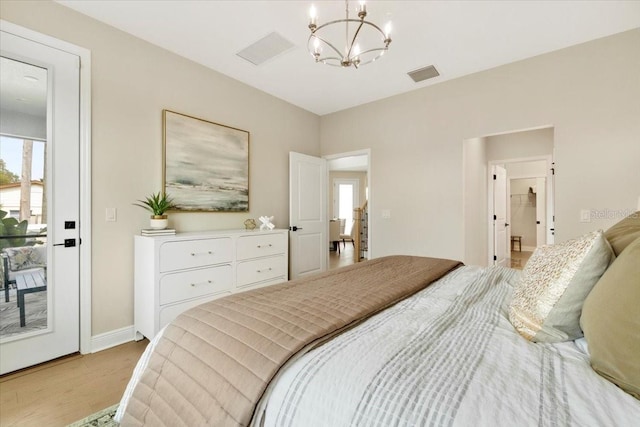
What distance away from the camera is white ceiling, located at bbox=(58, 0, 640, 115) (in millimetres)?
2203

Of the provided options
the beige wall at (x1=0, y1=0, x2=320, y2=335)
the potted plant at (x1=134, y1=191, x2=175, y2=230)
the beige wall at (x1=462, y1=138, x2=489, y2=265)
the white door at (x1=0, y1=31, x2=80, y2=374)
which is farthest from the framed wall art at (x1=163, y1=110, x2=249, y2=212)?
the beige wall at (x1=462, y1=138, x2=489, y2=265)

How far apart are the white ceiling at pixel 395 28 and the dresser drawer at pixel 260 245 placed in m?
1.91

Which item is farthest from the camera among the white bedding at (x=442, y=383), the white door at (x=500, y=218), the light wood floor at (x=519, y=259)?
the light wood floor at (x=519, y=259)

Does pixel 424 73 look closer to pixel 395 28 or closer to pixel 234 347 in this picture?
pixel 395 28

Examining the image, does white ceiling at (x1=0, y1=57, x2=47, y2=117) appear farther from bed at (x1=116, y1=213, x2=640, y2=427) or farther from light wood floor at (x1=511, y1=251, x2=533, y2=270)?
light wood floor at (x1=511, y1=251, x2=533, y2=270)

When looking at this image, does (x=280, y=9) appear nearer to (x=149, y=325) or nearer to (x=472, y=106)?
(x=472, y=106)

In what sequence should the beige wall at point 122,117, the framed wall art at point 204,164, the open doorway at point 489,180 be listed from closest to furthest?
the beige wall at point 122,117 < the framed wall art at point 204,164 < the open doorway at point 489,180

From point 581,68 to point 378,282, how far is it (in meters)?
3.07

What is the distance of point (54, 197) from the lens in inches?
84.5

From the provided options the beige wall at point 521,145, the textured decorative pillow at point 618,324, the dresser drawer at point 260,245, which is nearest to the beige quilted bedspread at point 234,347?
the textured decorative pillow at point 618,324

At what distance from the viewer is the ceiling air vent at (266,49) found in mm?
2643

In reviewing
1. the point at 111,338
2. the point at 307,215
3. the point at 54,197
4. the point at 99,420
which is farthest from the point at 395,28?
the point at 111,338

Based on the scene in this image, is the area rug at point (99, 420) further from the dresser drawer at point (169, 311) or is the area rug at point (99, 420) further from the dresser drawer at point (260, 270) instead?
the dresser drawer at point (260, 270)

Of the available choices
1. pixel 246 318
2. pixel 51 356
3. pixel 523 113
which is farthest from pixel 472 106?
pixel 51 356
